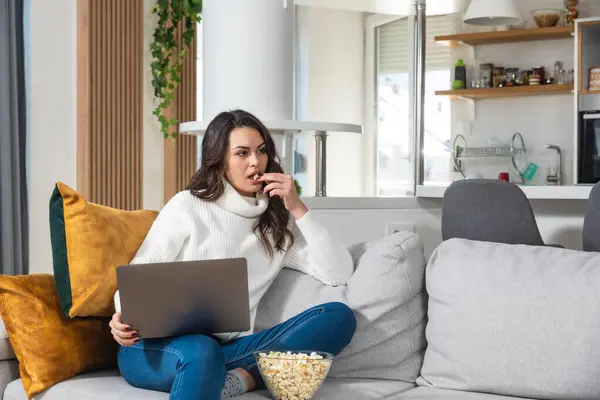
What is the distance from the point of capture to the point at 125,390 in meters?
2.20

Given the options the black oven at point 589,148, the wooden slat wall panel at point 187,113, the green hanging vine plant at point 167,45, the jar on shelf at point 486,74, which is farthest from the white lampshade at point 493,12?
the wooden slat wall panel at point 187,113

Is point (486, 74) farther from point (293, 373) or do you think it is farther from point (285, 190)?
point (293, 373)

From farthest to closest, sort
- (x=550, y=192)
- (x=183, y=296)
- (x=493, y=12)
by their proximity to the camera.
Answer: (x=493, y=12) < (x=550, y=192) < (x=183, y=296)

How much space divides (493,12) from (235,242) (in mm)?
3285

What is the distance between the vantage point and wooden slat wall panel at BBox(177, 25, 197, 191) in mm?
5992

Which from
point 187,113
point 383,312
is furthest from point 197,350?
point 187,113

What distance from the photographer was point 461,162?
19.7 feet

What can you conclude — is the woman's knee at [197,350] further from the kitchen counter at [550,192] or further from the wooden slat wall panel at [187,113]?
the wooden slat wall panel at [187,113]

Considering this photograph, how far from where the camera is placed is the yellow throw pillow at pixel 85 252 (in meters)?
2.31

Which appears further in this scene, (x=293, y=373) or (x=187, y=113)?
(x=187, y=113)

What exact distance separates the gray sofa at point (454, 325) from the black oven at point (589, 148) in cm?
303

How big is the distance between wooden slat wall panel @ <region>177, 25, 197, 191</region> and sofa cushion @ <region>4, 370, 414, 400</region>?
368 centimetres

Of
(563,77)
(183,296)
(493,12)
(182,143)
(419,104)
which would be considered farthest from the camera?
(182,143)

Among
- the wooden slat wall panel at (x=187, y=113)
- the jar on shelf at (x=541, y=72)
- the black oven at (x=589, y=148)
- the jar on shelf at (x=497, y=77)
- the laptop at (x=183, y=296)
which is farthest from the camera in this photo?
the wooden slat wall panel at (x=187, y=113)
